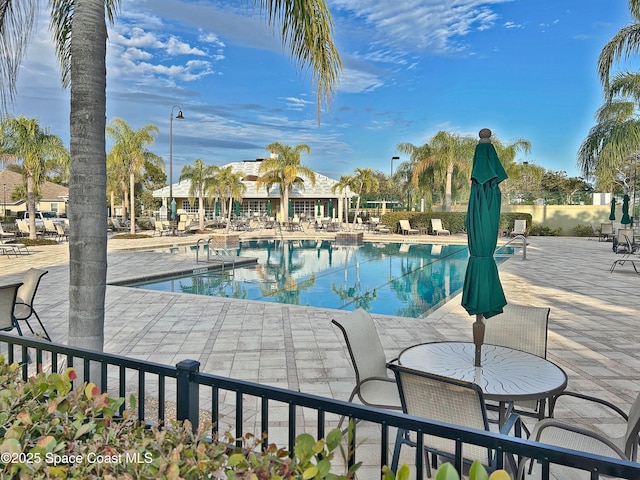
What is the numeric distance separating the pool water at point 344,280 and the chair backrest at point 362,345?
4.50 m

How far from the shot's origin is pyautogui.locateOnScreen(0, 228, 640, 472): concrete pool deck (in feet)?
14.3

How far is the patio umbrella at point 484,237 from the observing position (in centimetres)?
304

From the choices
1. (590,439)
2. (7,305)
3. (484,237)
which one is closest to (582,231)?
(484,237)

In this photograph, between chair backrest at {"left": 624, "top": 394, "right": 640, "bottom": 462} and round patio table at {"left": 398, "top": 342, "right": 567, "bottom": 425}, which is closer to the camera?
chair backrest at {"left": 624, "top": 394, "right": 640, "bottom": 462}

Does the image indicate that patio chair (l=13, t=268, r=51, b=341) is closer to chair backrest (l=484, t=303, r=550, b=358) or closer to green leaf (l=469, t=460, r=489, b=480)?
chair backrest (l=484, t=303, r=550, b=358)

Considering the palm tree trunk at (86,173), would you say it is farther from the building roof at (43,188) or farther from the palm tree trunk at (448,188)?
the building roof at (43,188)

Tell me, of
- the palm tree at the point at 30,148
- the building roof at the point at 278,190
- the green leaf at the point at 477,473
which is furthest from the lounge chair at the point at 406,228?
the green leaf at the point at 477,473

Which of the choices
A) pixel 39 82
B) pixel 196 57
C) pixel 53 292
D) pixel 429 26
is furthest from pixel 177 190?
pixel 39 82

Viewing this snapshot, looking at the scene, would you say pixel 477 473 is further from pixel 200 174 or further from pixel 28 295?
pixel 200 174

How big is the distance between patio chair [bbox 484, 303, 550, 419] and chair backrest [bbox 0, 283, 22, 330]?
484 centimetres

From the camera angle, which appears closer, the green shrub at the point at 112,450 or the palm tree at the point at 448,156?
the green shrub at the point at 112,450

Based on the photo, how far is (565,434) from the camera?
2.59 metres

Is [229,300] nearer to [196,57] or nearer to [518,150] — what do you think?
[196,57]

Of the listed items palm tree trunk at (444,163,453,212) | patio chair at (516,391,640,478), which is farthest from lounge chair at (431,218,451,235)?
patio chair at (516,391,640,478)
